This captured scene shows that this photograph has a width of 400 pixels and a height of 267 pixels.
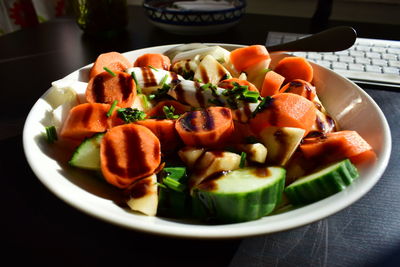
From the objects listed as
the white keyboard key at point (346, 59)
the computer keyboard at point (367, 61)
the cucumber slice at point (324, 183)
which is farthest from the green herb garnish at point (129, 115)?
the white keyboard key at point (346, 59)

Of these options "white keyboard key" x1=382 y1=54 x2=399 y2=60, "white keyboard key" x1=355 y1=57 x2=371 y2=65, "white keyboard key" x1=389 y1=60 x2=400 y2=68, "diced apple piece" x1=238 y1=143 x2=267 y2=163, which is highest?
"diced apple piece" x1=238 y1=143 x2=267 y2=163

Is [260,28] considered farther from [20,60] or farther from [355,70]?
[20,60]

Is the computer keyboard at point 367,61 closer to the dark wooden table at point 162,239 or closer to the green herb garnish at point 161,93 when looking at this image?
the dark wooden table at point 162,239

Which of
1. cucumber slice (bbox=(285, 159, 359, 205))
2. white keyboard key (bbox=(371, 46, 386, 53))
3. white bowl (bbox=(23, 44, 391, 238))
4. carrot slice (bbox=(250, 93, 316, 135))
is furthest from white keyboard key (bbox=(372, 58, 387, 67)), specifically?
cucumber slice (bbox=(285, 159, 359, 205))

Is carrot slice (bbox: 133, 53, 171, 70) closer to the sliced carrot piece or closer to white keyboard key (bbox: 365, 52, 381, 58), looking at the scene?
the sliced carrot piece

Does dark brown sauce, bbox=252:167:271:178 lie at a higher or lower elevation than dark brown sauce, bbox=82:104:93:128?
lower

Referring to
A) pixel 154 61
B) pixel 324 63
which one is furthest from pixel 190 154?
pixel 324 63

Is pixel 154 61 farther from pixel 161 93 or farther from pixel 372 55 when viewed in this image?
pixel 372 55
